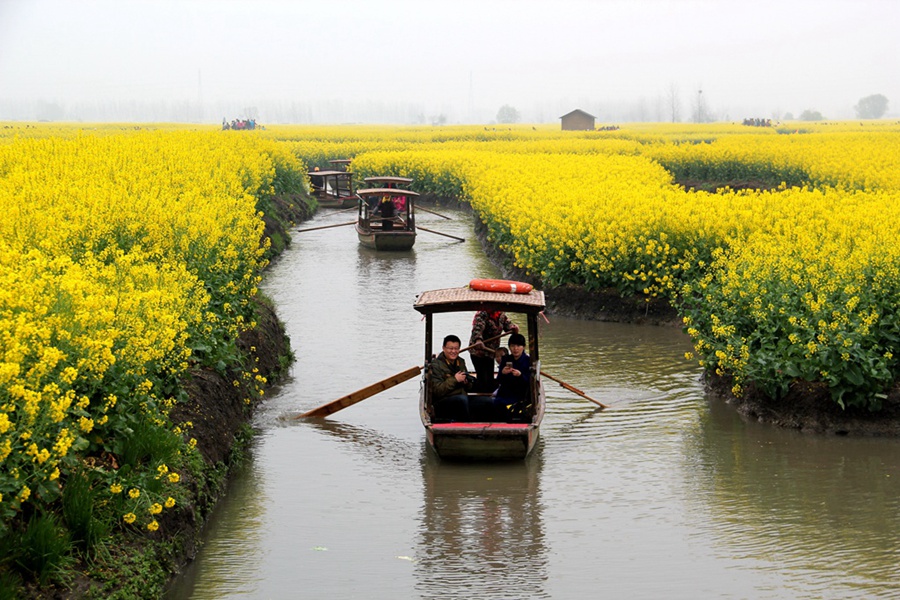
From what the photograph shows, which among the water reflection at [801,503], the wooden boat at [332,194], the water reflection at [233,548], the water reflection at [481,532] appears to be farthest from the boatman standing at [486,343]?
the wooden boat at [332,194]

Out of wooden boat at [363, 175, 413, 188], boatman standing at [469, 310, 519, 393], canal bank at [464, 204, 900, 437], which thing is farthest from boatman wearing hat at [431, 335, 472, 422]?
wooden boat at [363, 175, 413, 188]

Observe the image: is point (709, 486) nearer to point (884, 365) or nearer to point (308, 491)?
point (884, 365)

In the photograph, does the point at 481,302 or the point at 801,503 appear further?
the point at 481,302

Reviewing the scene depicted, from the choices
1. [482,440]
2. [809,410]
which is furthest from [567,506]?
[809,410]

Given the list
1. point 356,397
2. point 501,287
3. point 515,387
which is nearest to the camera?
point 515,387

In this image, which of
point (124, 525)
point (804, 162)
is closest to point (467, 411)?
point (124, 525)

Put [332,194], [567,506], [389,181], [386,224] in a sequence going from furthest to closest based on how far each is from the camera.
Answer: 1. [332,194]
2. [389,181]
3. [386,224]
4. [567,506]

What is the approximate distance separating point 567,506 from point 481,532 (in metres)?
1.18

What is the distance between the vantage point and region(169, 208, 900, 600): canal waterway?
10484 mm

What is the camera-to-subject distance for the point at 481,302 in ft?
47.7

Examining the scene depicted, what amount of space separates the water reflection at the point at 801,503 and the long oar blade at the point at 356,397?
3905 mm

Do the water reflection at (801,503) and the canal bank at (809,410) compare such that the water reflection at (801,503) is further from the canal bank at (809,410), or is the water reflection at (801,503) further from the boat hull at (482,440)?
the boat hull at (482,440)

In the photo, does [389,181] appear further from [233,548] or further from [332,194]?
[233,548]

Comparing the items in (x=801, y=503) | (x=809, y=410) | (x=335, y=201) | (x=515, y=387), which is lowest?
(x=801, y=503)
